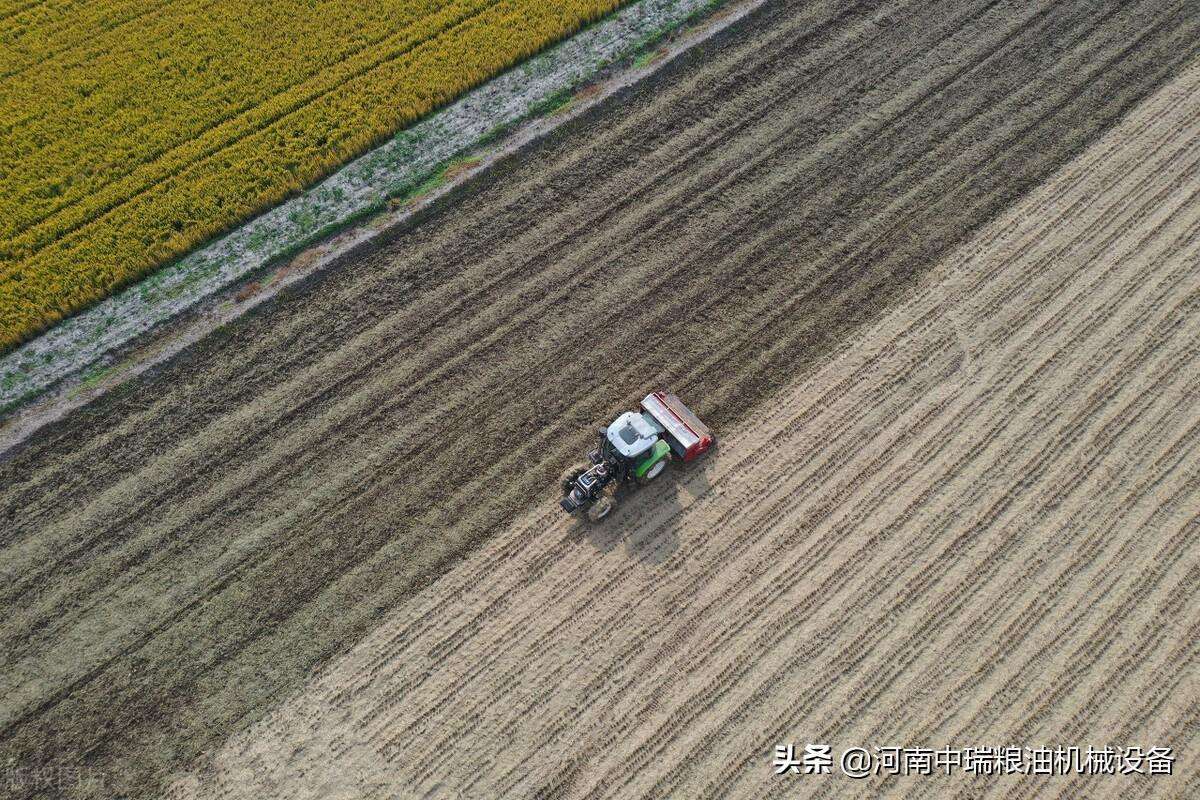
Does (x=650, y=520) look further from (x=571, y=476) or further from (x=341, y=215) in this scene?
(x=341, y=215)

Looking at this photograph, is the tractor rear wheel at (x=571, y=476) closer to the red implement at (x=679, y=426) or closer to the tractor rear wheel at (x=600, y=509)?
the tractor rear wheel at (x=600, y=509)

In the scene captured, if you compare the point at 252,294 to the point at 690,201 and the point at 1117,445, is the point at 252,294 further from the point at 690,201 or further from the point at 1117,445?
the point at 1117,445

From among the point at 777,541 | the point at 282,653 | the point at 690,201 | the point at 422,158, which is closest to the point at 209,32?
the point at 422,158

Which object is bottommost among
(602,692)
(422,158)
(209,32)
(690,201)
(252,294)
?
(602,692)

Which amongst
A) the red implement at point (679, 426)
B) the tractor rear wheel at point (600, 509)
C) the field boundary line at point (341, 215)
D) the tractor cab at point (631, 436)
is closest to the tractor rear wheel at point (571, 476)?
the tractor rear wheel at point (600, 509)

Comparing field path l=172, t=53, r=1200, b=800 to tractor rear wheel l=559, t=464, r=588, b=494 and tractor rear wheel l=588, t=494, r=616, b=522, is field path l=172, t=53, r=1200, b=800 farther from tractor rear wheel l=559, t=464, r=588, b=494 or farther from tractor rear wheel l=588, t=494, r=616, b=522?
tractor rear wheel l=559, t=464, r=588, b=494

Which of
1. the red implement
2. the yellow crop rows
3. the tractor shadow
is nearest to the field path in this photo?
the tractor shadow

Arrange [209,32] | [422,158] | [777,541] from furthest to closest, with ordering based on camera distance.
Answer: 1. [209,32]
2. [422,158]
3. [777,541]
